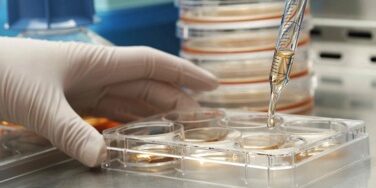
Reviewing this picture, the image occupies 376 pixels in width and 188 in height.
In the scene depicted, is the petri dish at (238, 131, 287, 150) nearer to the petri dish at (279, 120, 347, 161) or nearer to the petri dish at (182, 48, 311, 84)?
the petri dish at (279, 120, 347, 161)

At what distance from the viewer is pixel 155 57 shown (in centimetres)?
146

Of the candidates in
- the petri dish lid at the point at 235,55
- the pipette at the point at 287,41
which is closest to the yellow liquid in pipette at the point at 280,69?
the pipette at the point at 287,41

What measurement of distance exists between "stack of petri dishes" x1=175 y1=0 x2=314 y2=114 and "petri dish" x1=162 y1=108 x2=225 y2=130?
20 cm

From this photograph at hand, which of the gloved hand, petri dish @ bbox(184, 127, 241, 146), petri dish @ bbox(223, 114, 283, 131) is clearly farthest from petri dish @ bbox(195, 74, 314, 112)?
petri dish @ bbox(184, 127, 241, 146)

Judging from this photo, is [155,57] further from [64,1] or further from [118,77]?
[64,1]

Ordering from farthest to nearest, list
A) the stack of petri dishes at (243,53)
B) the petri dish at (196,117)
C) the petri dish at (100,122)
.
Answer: the stack of petri dishes at (243,53), the petri dish at (100,122), the petri dish at (196,117)

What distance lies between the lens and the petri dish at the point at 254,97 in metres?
1.65

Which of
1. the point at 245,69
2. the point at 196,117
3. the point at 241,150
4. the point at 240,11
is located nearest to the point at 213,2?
the point at 240,11

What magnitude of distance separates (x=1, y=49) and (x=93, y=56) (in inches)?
6.4

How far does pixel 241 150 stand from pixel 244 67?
0.54 meters

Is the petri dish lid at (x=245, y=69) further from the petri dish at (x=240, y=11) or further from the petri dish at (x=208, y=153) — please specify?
the petri dish at (x=208, y=153)

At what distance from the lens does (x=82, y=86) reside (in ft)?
4.69

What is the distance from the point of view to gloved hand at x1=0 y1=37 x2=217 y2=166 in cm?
129

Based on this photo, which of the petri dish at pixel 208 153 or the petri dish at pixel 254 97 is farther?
the petri dish at pixel 254 97
